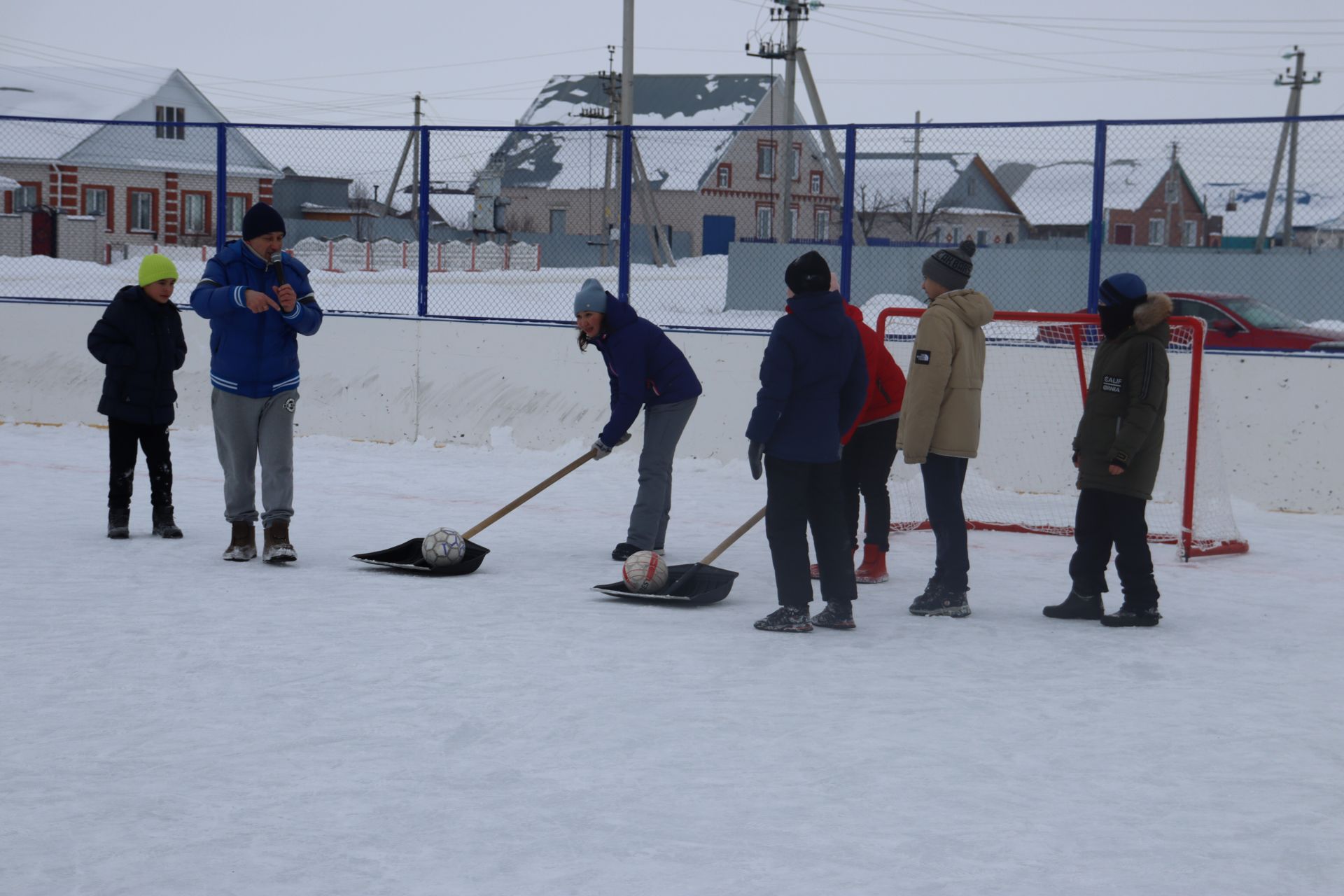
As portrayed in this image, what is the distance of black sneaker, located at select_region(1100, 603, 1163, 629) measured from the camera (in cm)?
582

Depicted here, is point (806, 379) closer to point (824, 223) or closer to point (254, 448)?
point (254, 448)

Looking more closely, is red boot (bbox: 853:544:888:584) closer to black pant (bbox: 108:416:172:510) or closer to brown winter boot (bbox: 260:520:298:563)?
brown winter boot (bbox: 260:520:298:563)

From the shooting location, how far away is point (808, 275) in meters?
5.34

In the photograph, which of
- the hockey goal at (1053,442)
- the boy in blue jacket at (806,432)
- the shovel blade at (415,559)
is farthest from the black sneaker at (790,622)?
the hockey goal at (1053,442)

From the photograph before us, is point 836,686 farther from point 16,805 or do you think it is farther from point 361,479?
point 361,479

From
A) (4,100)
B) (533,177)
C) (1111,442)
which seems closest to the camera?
(1111,442)

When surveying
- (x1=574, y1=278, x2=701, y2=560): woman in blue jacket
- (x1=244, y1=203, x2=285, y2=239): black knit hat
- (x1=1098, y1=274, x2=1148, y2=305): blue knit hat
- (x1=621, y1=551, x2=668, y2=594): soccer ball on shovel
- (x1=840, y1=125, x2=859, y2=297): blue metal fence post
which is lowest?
(x1=621, y1=551, x2=668, y2=594): soccer ball on shovel

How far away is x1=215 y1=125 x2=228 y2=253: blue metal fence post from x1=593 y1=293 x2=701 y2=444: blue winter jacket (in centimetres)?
553

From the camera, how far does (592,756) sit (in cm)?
399

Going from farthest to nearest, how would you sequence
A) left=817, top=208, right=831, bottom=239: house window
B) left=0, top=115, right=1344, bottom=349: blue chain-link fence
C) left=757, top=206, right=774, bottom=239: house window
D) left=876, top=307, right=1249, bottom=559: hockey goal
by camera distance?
left=757, top=206, right=774, bottom=239: house window → left=817, top=208, right=831, bottom=239: house window → left=0, top=115, right=1344, bottom=349: blue chain-link fence → left=876, top=307, right=1249, bottom=559: hockey goal

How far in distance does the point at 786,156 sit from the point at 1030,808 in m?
7.28

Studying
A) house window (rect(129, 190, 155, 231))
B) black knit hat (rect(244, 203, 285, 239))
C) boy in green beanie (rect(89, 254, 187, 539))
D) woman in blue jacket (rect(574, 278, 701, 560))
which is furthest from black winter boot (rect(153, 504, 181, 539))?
house window (rect(129, 190, 155, 231))

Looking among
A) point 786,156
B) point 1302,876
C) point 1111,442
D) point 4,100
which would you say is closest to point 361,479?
point 786,156

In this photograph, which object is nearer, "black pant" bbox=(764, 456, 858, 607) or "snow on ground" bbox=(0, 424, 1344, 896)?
"snow on ground" bbox=(0, 424, 1344, 896)
